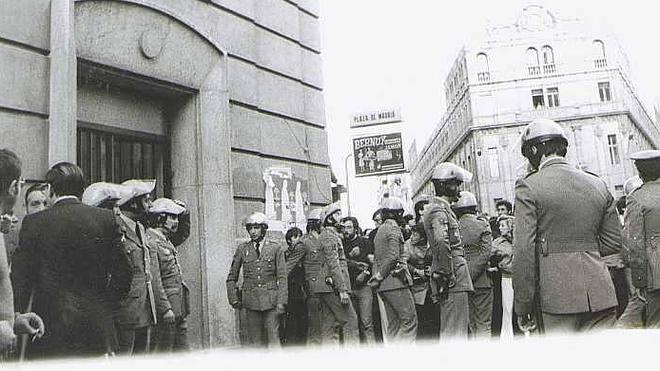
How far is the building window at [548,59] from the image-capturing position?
459cm

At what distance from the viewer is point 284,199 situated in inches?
258

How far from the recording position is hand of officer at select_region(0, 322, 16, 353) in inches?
98.6

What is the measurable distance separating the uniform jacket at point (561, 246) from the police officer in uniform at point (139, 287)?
7.97 feet

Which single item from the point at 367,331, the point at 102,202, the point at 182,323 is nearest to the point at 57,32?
the point at 102,202

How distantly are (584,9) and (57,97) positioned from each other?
149 inches

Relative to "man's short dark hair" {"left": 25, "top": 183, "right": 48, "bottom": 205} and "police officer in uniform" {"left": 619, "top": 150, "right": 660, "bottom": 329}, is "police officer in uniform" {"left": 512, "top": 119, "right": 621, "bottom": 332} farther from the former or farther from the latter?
"man's short dark hair" {"left": 25, "top": 183, "right": 48, "bottom": 205}

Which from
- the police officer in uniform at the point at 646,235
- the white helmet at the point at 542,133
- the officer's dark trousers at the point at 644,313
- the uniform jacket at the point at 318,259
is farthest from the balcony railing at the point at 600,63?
the uniform jacket at the point at 318,259

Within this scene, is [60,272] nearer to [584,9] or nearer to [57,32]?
[57,32]

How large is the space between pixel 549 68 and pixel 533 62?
133 mm

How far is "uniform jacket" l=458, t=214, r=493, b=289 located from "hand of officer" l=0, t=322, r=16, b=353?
3.87m

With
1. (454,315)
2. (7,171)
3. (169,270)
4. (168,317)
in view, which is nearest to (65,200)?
(7,171)

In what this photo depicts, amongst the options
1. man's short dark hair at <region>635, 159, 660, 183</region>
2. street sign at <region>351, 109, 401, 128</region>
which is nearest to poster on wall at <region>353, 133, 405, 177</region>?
street sign at <region>351, 109, 401, 128</region>

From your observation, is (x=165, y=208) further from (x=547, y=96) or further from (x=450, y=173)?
(x=547, y=96)

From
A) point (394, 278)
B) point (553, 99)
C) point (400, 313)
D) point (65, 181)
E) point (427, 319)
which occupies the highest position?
point (553, 99)
